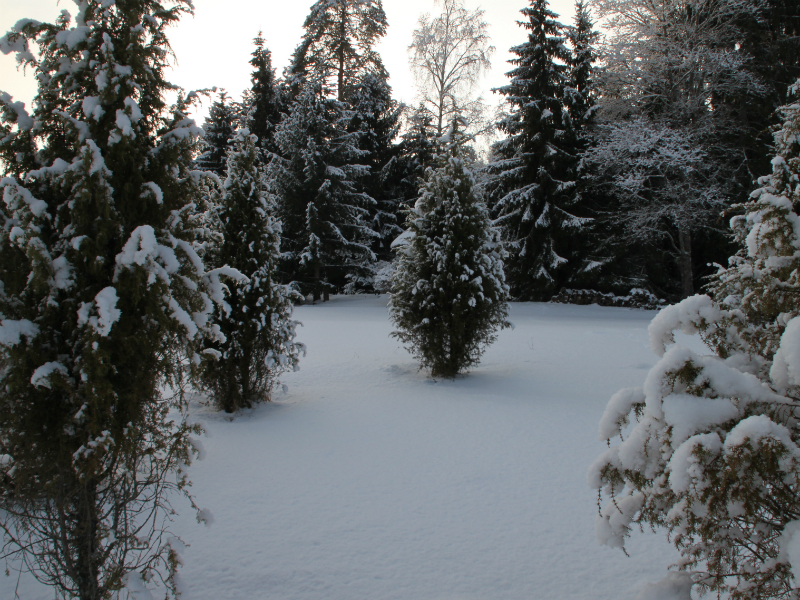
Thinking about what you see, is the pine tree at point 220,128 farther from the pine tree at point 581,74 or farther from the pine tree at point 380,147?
the pine tree at point 581,74

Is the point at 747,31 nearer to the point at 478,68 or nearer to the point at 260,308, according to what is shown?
the point at 478,68

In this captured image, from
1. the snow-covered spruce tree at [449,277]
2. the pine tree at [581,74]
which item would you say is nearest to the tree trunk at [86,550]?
the snow-covered spruce tree at [449,277]

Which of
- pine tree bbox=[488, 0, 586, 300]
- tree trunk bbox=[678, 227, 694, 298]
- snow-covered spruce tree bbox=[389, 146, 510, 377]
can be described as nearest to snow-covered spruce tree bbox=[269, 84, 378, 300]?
pine tree bbox=[488, 0, 586, 300]

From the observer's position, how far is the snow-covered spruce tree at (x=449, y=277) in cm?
747

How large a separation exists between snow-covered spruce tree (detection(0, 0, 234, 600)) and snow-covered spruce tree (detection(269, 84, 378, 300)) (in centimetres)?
1717

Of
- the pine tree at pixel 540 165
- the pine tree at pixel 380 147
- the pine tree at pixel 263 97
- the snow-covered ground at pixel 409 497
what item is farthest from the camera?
the pine tree at pixel 263 97

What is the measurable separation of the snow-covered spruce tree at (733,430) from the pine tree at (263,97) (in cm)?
2505

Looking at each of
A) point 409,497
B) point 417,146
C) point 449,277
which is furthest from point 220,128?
point 409,497

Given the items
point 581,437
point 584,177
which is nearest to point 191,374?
point 581,437

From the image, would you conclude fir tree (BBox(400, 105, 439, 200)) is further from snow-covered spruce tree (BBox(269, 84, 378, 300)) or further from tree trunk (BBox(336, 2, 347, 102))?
tree trunk (BBox(336, 2, 347, 102))

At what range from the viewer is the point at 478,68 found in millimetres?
20938

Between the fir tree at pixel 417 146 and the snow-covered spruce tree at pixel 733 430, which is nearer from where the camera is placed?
the snow-covered spruce tree at pixel 733 430

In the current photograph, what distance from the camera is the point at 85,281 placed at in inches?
86.9

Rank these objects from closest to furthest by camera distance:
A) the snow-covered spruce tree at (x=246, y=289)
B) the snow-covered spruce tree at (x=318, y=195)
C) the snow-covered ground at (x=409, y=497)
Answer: the snow-covered ground at (x=409, y=497), the snow-covered spruce tree at (x=246, y=289), the snow-covered spruce tree at (x=318, y=195)
